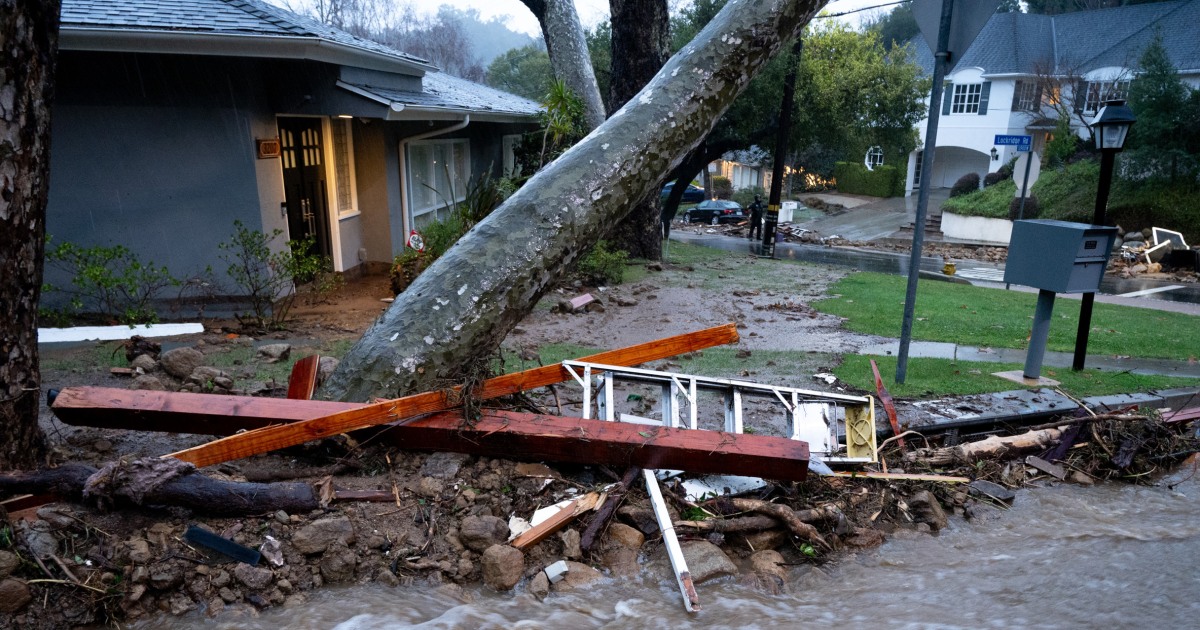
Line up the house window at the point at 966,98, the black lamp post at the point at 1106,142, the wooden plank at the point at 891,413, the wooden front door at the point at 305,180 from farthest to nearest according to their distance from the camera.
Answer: the house window at the point at 966,98 < the wooden front door at the point at 305,180 < the black lamp post at the point at 1106,142 < the wooden plank at the point at 891,413

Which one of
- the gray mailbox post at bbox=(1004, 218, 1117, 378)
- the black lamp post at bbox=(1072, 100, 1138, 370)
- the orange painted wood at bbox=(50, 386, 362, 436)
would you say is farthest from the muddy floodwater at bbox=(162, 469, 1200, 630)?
the black lamp post at bbox=(1072, 100, 1138, 370)

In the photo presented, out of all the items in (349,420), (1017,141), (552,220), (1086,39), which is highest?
(1086,39)

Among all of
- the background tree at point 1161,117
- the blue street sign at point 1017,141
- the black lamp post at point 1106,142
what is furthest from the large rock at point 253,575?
the background tree at point 1161,117

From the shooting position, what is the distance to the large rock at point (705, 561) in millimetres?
3582

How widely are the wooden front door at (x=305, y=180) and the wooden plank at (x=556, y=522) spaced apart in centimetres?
714

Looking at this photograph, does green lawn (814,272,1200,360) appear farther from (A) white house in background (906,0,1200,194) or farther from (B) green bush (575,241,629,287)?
(A) white house in background (906,0,1200,194)

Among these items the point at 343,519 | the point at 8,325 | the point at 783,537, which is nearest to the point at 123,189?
the point at 8,325

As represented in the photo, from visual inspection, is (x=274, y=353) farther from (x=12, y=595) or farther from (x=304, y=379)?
(x=12, y=595)

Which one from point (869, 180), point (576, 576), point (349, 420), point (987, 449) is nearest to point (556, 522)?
point (576, 576)

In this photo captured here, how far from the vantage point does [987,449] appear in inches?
202

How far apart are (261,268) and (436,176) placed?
625 centimetres

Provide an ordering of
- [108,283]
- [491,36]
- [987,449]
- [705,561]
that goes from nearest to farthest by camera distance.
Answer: [705,561] → [987,449] → [108,283] → [491,36]

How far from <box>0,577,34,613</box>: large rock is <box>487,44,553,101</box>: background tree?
41.7m

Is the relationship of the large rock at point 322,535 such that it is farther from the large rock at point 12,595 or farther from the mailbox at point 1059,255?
the mailbox at point 1059,255
